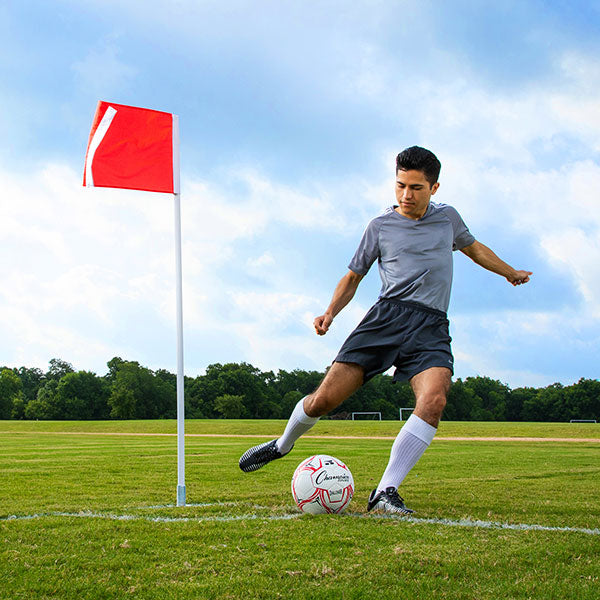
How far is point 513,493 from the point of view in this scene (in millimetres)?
6453

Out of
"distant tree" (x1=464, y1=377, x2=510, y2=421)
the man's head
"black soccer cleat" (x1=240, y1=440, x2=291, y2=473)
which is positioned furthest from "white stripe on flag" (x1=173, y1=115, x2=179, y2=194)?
"distant tree" (x1=464, y1=377, x2=510, y2=421)

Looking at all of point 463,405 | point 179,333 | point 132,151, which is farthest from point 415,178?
point 463,405

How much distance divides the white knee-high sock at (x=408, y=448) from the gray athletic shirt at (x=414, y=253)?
0.93 metres

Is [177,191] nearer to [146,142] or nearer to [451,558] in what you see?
[146,142]

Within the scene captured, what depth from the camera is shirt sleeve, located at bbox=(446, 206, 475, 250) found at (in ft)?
17.0

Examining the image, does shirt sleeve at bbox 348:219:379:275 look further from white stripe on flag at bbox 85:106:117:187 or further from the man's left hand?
white stripe on flag at bbox 85:106:117:187

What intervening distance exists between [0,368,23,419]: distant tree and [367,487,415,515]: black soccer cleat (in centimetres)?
8943

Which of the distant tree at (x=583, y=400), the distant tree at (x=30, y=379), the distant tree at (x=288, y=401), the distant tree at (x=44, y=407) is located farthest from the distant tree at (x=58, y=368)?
the distant tree at (x=583, y=400)

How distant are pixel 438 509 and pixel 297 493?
3.83ft

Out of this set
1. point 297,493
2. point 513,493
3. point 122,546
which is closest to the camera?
point 122,546

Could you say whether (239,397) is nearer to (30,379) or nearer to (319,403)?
(30,379)

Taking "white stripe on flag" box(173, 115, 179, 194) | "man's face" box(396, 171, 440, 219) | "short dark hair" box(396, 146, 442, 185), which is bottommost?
"man's face" box(396, 171, 440, 219)

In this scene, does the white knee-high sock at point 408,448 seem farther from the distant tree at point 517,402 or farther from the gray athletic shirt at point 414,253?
the distant tree at point 517,402

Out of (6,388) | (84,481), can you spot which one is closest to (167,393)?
(6,388)
